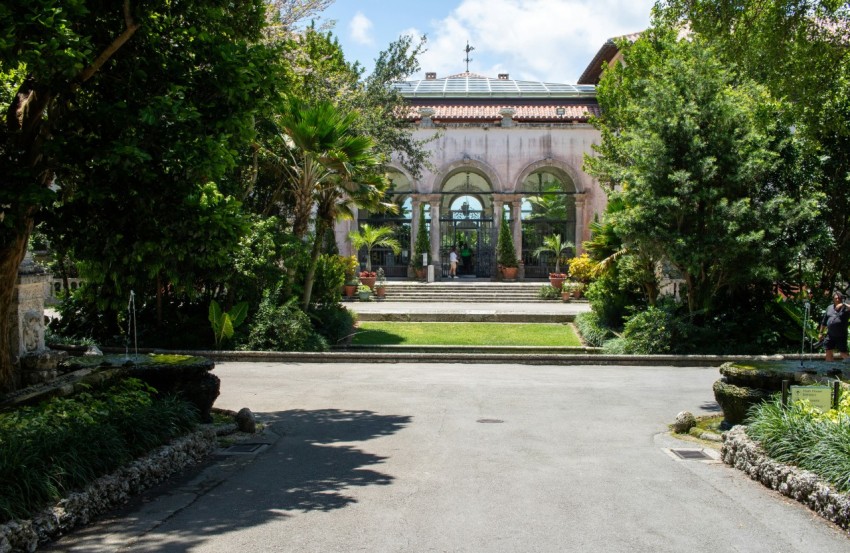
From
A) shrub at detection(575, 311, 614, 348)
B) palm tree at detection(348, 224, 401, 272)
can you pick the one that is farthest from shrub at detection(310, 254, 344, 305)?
palm tree at detection(348, 224, 401, 272)

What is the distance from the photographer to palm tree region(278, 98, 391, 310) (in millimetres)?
16875

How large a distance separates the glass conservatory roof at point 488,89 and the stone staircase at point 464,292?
1066 centimetres

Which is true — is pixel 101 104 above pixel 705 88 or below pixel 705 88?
below

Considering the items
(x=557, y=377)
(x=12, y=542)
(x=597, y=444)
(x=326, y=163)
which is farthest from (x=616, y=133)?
(x=12, y=542)

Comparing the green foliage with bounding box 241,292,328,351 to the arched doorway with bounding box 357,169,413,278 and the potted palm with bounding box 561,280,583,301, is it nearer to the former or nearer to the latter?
the potted palm with bounding box 561,280,583,301

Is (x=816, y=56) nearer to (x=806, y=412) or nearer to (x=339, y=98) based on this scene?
(x=806, y=412)

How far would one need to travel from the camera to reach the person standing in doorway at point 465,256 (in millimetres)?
39188

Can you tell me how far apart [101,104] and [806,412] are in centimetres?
749

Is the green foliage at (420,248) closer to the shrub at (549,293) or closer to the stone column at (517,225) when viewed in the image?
the stone column at (517,225)

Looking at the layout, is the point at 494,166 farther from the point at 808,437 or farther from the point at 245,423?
the point at 808,437

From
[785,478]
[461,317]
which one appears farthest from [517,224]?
[785,478]

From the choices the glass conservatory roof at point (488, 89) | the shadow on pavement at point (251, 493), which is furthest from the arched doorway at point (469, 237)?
the shadow on pavement at point (251, 493)

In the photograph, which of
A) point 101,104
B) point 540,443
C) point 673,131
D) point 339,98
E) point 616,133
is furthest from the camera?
point 616,133

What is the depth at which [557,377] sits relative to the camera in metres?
14.6
